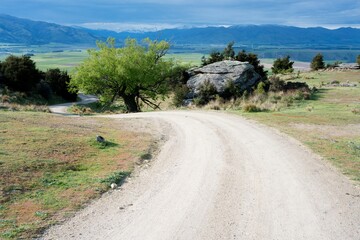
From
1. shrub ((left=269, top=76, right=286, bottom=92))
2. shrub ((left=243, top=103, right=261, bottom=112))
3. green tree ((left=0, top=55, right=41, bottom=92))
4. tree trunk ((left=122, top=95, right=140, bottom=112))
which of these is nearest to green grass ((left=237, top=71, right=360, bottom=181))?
shrub ((left=243, top=103, right=261, bottom=112))

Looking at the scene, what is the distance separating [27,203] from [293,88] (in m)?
32.7

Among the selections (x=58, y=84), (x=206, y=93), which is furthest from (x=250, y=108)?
(x=58, y=84)

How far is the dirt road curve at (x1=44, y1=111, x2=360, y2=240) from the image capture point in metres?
8.00

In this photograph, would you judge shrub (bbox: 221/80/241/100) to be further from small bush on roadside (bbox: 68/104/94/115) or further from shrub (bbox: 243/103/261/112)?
small bush on roadside (bbox: 68/104/94/115)

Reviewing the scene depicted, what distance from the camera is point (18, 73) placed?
5331 cm

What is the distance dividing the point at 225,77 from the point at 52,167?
28.7 meters

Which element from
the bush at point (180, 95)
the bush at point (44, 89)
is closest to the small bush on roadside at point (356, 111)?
the bush at point (180, 95)

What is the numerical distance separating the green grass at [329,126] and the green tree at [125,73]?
19.9 m

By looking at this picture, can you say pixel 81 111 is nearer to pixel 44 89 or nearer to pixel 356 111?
pixel 44 89

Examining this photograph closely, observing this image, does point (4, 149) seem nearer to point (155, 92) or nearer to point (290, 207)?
point (290, 207)

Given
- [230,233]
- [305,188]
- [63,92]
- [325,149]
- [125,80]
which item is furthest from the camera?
[63,92]

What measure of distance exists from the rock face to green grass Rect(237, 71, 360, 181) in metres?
7.76

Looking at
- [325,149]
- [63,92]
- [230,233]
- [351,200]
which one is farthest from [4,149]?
[63,92]

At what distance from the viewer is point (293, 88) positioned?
3697cm
